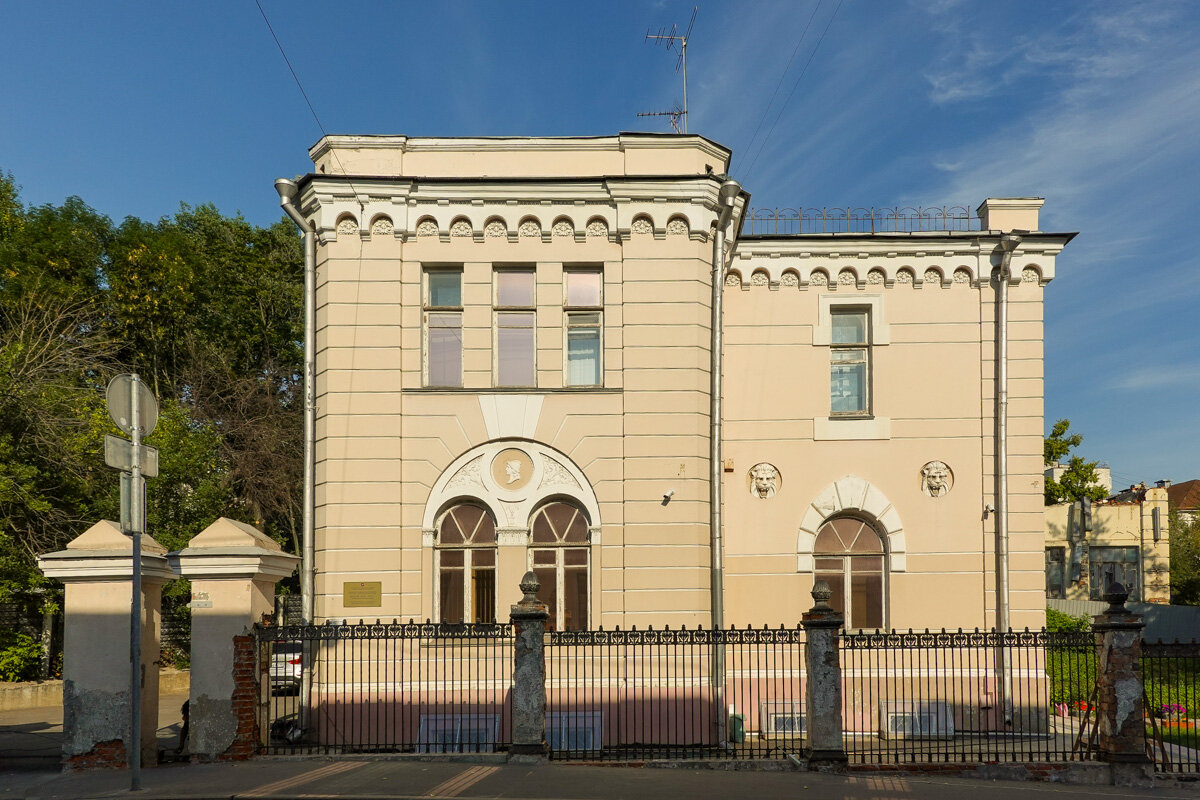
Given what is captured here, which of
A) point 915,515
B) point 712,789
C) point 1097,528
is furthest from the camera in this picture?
point 1097,528

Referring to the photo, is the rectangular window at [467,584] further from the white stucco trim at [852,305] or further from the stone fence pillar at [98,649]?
the white stucco trim at [852,305]

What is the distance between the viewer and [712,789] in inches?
418

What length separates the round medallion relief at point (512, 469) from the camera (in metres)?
15.3

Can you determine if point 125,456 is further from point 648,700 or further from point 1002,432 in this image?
point 1002,432

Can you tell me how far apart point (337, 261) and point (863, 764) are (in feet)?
32.0

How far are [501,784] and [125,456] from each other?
4.79 meters

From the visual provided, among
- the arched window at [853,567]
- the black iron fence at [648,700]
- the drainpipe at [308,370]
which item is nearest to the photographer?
the black iron fence at [648,700]

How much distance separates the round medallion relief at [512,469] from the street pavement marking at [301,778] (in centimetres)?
464

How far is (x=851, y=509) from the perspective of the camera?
17.0 m

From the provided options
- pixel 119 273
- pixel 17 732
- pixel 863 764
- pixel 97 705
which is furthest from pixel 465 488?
pixel 119 273

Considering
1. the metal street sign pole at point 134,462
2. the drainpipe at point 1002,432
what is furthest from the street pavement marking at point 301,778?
the drainpipe at point 1002,432

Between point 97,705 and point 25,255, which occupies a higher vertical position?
point 25,255

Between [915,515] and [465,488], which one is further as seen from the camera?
[915,515]

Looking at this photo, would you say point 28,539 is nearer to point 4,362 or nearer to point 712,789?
point 4,362
